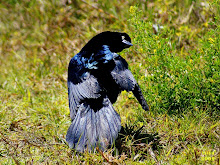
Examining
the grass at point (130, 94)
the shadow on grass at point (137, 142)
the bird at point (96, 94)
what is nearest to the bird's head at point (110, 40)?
the bird at point (96, 94)

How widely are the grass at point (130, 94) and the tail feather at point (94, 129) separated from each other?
0.34 ft

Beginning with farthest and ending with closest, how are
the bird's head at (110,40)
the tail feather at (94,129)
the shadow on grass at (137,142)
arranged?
the bird's head at (110,40) → the shadow on grass at (137,142) → the tail feather at (94,129)

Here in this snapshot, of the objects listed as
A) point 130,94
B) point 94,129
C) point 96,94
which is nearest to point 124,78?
point 96,94

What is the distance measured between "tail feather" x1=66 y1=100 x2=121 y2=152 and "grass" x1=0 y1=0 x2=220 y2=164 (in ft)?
0.34

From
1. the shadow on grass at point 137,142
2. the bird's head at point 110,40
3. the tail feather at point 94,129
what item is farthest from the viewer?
the bird's head at point 110,40

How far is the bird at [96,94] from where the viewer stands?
2730 mm

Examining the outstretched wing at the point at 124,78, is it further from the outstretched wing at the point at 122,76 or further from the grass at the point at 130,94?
the grass at the point at 130,94

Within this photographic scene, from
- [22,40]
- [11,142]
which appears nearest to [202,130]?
[11,142]

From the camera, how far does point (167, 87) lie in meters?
3.20

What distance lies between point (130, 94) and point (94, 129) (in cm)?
102

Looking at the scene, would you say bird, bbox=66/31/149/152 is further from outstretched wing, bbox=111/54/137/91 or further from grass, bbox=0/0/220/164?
grass, bbox=0/0/220/164

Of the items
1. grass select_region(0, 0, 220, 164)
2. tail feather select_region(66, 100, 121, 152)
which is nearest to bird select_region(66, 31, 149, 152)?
tail feather select_region(66, 100, 121, 152)

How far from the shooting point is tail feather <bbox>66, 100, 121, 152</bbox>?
2.70 meters

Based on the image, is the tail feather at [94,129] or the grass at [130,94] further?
Result: the grass at [130,94]
